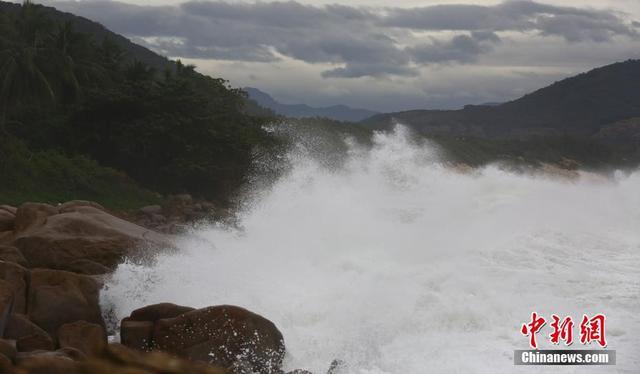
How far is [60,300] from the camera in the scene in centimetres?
1110

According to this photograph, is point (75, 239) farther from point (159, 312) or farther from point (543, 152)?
point (543, 152)

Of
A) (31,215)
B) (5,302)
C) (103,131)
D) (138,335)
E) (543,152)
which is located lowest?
(138,335)

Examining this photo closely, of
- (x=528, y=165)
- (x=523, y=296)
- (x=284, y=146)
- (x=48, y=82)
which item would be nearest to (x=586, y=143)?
(x=528, y=165)

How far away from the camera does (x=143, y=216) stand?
2350cm

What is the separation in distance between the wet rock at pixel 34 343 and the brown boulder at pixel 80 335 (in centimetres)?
18

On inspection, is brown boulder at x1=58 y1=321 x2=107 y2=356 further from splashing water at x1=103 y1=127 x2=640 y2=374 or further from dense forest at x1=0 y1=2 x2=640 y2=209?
dense forest at x1=0 y1=2 x2=640 y2=209

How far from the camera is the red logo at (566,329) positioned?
11266 mm

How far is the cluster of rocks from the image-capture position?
865 inches

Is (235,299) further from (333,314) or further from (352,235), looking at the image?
(352,235)

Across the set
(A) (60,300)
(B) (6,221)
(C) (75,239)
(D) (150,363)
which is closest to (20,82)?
(B) (6,221)

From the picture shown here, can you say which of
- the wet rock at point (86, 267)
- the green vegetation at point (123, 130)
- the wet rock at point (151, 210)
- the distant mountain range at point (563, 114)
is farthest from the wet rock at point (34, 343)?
the distant mountain range at point (563, 114)

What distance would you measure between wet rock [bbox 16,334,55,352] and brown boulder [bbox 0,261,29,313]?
3.21 feet

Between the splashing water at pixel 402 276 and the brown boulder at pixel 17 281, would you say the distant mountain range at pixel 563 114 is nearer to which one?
the splashing water at pixel 402 276

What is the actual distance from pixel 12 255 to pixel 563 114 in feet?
526
